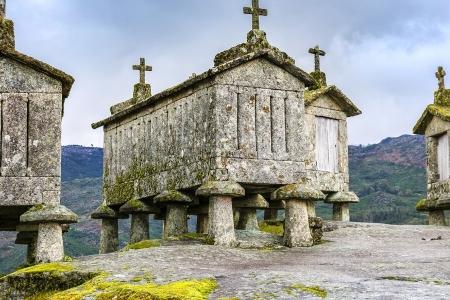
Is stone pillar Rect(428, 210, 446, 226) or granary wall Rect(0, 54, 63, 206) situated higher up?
granary wall Rect(0, 54, 63, 206)

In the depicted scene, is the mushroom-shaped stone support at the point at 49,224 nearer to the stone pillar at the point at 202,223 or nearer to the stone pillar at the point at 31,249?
the stone pillar at the point at 31,249

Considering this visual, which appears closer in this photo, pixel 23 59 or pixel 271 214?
pixel 23 59

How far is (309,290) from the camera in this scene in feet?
26.9

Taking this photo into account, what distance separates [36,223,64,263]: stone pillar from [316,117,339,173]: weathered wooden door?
9.38m

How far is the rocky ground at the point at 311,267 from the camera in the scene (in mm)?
8172

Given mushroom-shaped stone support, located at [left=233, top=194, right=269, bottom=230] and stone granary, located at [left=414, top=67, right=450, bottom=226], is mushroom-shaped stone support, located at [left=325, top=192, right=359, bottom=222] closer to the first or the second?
stone granary, located at [left=414, top=67, right=450, bottom=226]

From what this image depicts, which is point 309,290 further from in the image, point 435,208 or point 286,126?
point 435,208

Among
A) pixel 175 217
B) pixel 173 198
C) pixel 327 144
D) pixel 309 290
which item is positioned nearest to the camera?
pixel 309 290

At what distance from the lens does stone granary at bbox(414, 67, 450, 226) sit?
1912 centimetres

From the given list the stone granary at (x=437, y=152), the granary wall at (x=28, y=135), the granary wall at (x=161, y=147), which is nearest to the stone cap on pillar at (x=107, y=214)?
the granary wall at (x=161, y=147)

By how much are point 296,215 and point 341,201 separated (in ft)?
22.3

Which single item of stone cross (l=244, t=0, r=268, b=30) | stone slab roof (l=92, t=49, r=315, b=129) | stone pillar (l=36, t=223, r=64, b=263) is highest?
stone cross (l=244, t=0, r=268, b=30)

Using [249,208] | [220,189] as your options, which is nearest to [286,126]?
[220,189]

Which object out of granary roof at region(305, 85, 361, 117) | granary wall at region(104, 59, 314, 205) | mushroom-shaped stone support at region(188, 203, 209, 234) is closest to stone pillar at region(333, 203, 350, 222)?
granary roof at region(305, 85, 361, 117)
